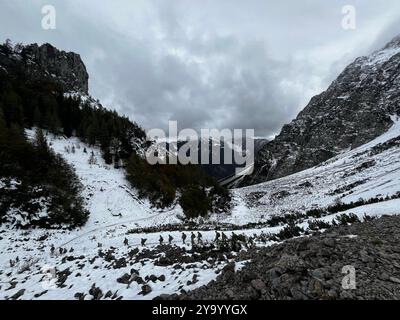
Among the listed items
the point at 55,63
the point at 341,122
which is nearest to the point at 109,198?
the point at 55,63

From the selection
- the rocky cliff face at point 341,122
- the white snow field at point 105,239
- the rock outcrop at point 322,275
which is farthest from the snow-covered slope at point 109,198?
the rocky cliff face at point 341,122

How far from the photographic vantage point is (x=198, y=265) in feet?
27.6

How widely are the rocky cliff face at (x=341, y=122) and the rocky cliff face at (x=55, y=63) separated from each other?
11019cm

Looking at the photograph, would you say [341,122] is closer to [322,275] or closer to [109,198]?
[109,198]

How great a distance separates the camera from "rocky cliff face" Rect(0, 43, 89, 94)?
10434 centimetres

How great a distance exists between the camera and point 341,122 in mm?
125312

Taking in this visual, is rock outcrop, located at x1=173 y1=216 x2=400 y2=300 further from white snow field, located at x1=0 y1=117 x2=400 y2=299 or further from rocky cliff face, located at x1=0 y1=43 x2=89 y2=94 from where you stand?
rocky cliff face, located at x1=0 y1=43 x2=89 y2=94

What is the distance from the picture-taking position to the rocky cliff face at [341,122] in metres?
112

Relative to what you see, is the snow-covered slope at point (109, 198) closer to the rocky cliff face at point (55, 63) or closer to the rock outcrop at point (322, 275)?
the rock outcrop at point (322, 275)

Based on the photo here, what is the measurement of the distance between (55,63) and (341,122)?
505 feet

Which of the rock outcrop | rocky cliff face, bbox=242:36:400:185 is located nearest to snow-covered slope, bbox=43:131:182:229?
the rock outcrop

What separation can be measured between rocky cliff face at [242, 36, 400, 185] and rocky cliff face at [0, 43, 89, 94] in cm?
11019
